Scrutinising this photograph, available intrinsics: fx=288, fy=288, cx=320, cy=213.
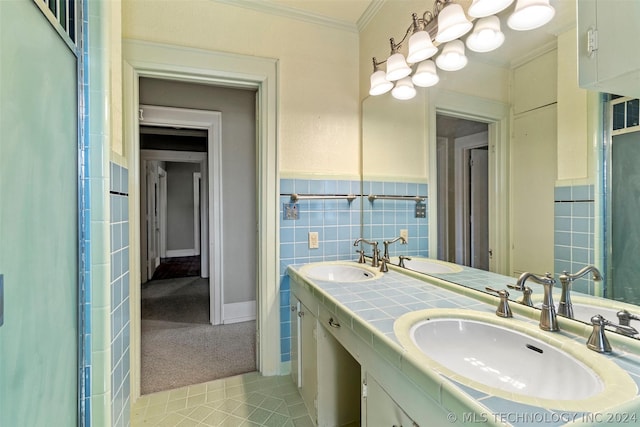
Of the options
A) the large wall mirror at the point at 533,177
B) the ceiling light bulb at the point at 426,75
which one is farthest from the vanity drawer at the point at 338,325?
the ceiling light bulb at the point at 426,75

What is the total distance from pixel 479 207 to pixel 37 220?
58.8 inches

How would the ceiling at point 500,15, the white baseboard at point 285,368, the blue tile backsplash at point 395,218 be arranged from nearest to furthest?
the ceiling at point 500,15 < the blue tile backsplash at point 395,218 < the white baseboard at point 285,368

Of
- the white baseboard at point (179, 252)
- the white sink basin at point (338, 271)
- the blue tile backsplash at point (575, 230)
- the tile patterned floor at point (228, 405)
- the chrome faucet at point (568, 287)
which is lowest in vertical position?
the tile patterned floor at point (228, 405)

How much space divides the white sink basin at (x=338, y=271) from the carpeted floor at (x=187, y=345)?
915mm

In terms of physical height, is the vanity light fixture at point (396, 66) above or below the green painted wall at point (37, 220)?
above

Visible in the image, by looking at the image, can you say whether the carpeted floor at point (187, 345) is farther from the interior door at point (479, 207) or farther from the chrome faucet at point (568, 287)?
the chrome faucet at point (568, 287)

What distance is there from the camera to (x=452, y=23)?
4.18 feet

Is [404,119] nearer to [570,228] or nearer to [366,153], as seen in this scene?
[366,153]

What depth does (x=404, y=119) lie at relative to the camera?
1.84 metres

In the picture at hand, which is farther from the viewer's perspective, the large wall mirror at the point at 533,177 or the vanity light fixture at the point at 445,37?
the vanity light fixture at the point at 445,37

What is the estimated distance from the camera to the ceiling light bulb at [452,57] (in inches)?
53.6

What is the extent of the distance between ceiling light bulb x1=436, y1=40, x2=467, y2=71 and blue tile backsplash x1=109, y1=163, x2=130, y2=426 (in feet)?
5.03

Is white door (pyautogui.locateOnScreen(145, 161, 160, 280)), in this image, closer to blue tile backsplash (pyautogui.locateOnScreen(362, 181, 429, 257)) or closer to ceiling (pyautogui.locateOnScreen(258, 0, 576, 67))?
ceiling (pyautogui.locateOnScreen(258, 0, 576, 67))

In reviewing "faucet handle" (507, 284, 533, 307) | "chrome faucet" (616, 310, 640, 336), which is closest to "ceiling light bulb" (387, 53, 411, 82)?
"faucet handle" (507, 284, 533, 307)
